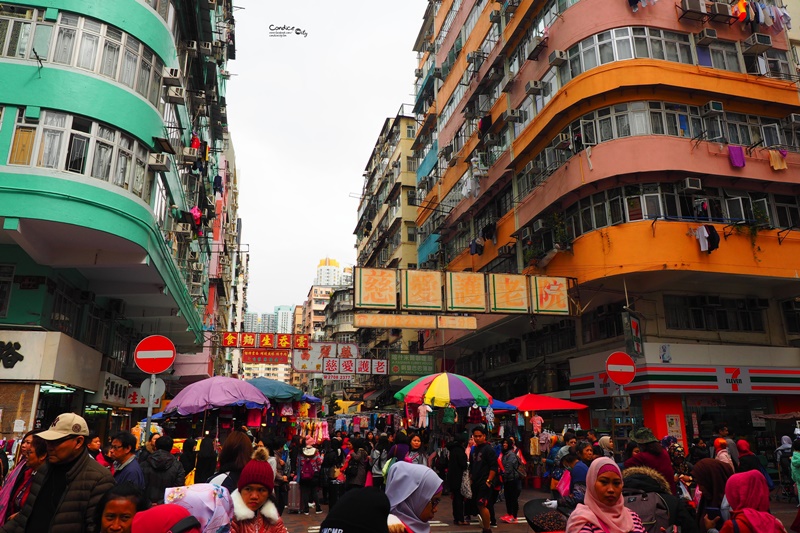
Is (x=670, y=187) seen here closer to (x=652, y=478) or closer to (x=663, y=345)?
(x=663, y=345)

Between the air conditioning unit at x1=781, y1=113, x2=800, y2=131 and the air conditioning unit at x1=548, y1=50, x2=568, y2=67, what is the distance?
7.39 metres

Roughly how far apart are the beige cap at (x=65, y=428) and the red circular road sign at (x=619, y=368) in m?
8.57

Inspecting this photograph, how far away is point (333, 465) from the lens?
37.1 ft

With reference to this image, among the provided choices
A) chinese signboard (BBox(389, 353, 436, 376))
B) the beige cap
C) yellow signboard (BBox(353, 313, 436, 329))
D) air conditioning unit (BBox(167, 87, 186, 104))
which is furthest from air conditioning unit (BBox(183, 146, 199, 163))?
the beige cap

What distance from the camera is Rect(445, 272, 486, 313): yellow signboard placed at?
687 inches

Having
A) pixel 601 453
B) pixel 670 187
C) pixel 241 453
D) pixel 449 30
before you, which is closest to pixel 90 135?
pixel 241 453

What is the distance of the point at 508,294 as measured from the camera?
17.8 m

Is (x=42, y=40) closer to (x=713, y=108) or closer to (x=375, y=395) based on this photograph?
(x=713, y=108)

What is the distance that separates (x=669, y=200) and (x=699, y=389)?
18.1 feet

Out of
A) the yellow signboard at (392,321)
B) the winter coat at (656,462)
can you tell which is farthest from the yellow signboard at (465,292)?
the winter coat at (656,462)

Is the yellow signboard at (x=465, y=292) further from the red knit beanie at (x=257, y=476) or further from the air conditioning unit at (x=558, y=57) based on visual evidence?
the red knit beanie at (x=257, y=476)

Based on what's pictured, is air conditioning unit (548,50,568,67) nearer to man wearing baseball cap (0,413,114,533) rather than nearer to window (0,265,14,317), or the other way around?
window (0,265,14,317)

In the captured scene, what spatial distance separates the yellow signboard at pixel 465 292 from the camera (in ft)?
57.2

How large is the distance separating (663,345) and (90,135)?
15.9 m
